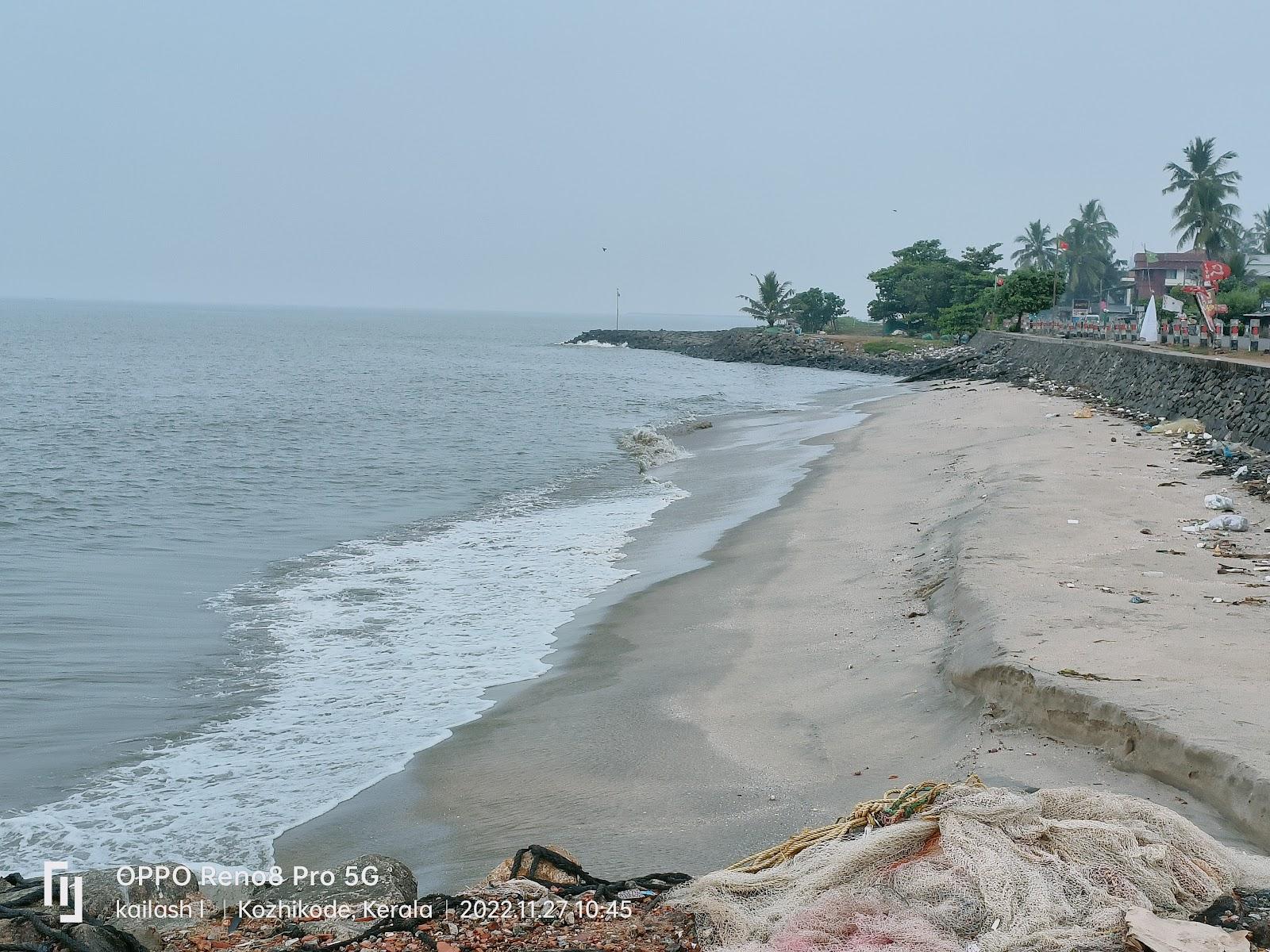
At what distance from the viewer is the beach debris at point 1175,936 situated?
3775mm

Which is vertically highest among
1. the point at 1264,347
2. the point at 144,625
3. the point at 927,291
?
the point at 927,291

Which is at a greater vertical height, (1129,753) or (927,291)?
(927,291)

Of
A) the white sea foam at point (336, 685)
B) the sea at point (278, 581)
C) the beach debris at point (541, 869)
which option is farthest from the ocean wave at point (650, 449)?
the beach debris at point (541, 869)

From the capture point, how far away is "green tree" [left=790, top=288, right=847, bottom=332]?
10819cm

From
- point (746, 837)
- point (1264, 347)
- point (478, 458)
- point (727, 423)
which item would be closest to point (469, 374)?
point (727, 423)

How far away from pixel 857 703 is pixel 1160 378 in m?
24.3

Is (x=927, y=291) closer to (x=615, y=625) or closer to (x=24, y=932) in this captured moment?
(x=615, y=625)

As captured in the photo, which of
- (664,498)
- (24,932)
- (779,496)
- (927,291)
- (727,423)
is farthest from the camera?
(927,291)

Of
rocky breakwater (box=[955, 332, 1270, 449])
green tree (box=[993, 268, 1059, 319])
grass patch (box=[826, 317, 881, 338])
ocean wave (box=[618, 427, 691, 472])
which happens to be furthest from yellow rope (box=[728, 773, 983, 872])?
grass patch (box=[826, 317, 881, 338])

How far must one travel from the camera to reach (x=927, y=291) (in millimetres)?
89938

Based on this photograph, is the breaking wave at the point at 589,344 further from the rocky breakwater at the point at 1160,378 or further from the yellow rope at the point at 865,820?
the yellow rope at the point at 865,820

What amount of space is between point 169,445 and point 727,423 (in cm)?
1792

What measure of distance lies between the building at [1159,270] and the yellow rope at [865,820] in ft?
284

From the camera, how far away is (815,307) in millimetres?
108375
